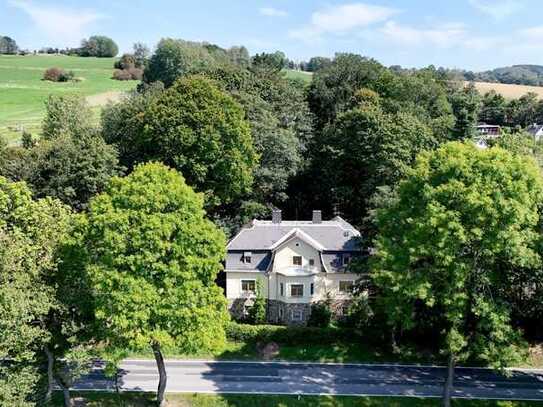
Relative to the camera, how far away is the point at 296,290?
168 feet

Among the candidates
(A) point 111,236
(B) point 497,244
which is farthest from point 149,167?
(B) point 497,244

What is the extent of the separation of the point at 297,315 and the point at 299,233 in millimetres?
8372

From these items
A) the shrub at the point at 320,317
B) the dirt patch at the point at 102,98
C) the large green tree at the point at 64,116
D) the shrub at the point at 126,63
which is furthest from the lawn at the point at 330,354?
the shrub at the point at 126,63

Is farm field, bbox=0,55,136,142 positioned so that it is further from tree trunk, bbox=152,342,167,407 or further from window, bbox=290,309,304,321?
tree trunk, bbox=152,342,167,407

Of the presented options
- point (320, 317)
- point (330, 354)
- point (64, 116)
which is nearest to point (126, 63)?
point (64, 116)

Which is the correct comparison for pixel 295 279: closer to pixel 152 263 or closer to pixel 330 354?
pixel 330 354

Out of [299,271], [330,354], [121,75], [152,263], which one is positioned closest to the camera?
[152,263]

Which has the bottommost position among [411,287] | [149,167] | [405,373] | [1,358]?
[405,373]

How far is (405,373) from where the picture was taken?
43.6 metres

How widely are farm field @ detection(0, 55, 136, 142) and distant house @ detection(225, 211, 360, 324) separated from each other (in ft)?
206

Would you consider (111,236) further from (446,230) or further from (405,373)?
(405,373)

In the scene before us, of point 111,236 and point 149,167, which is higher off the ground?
point 149,167

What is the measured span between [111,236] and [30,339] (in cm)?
767

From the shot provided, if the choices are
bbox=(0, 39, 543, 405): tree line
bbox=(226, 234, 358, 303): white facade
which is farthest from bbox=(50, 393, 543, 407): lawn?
bbox=(226, 234, 358, 303): white facade
